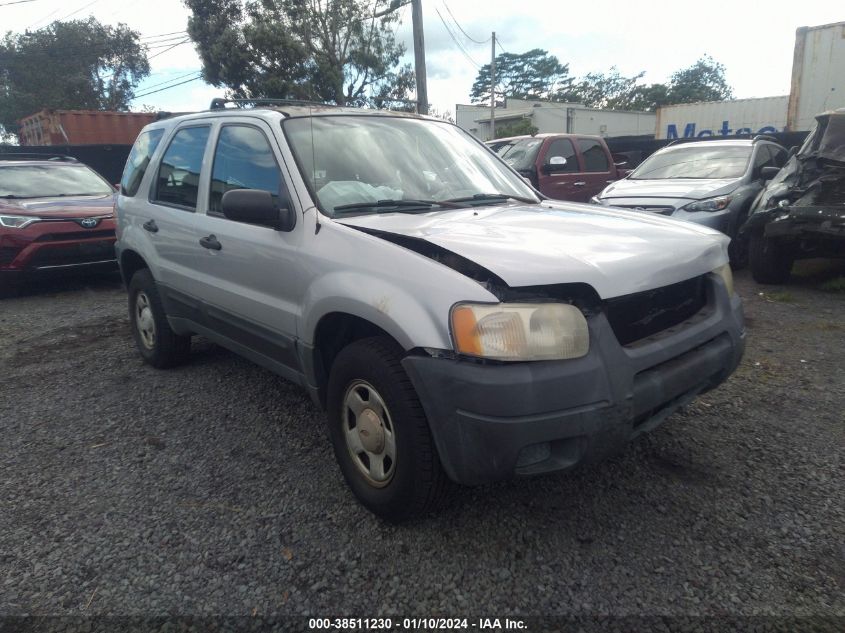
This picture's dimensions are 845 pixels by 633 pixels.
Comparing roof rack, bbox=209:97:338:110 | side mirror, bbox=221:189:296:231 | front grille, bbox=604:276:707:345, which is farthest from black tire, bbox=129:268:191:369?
front grille, bbox=604:276:707:345

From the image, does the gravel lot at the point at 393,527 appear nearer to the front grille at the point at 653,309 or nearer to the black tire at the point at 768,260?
the front grille at the point at 653,309

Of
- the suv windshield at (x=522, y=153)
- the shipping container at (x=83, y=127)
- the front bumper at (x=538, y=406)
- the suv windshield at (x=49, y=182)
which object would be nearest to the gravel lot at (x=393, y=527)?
the front bumper at (x=538, y=406)

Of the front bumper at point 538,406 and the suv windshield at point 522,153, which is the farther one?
the suv windshield at point 522,153

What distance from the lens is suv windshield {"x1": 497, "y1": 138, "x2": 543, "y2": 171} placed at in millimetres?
9047

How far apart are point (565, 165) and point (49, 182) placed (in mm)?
7299

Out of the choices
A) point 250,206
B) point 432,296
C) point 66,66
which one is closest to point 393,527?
point 432,296

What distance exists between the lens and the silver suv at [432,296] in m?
2.04

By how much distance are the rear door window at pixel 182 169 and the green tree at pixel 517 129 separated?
1258 inches

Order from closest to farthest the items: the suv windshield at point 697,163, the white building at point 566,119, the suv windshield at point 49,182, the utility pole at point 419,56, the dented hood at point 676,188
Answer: the dented hood at point 676,188
the suv windshield at point 697,163
the suv windshield at point 49,182
the utility pole at point 419,56
the white building at point 566,119

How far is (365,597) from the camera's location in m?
2.12

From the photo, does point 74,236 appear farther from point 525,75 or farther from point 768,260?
point 525,75

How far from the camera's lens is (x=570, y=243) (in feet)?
7.80

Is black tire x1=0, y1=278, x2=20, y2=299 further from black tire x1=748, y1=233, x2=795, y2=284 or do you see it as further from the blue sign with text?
the blue sign with text

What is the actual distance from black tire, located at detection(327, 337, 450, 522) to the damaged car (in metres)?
5.10
